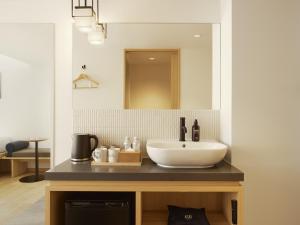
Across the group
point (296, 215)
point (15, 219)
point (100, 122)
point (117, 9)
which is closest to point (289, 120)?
point (296, 215)

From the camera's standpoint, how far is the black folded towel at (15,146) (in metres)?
2.17

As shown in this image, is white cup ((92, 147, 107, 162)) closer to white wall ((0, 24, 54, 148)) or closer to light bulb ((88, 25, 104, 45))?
white wall ((0, 24, 54, 148))

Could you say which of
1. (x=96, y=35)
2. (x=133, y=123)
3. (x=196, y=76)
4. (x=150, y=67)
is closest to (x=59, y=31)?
(x=96, y=35)

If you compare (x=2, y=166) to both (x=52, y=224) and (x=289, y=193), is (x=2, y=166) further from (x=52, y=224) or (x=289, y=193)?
(x=289, y=193)

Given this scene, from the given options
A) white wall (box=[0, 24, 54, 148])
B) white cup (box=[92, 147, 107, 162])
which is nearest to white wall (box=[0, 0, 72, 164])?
white wall (box=[0, 24, 54, 148])

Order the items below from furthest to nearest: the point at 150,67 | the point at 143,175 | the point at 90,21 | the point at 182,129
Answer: the point at 150,67 → the point at 182,129 → the point at 90,21 → the point at 143,175

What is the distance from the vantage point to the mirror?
2.04 meters

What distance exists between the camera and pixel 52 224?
1.54 meters

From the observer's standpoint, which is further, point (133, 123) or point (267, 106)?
point (133, 123)

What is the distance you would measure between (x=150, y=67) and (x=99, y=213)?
1.18 m

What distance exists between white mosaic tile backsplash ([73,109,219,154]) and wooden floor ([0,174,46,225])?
2.27ft

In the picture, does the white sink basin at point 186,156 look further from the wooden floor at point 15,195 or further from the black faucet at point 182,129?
the wooden floor at point 15,195

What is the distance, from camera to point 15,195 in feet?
7.24

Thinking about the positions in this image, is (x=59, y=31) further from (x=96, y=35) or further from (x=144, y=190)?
(x=144, y=190)
